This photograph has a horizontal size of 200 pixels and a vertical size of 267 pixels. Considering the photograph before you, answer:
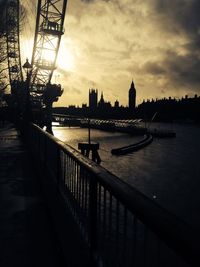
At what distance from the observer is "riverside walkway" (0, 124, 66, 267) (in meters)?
4.32

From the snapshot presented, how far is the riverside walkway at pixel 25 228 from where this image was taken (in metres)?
4.32

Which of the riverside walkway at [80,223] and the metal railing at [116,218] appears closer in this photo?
the metal railing at [116,218]

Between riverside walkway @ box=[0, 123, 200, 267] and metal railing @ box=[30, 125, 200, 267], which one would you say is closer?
metal railing @ box=[30, 125, 200, 267]

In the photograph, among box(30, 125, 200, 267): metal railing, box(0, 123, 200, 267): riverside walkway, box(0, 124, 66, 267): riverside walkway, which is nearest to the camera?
box(30, 125, 200, 267): metal railing

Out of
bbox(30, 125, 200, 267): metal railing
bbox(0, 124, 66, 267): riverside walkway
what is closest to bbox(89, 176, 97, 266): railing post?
bbox(30, 125, 200, 267): metal railing

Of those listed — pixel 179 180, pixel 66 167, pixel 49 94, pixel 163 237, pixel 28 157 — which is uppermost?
pixel 49 94

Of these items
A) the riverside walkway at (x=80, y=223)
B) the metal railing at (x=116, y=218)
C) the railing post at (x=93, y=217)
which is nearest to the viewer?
the metal railing at (x=116, y=218)

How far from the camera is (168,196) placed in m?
14.7

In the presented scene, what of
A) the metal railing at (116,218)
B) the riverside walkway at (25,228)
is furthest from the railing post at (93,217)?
the riverside walkway at (25,228)

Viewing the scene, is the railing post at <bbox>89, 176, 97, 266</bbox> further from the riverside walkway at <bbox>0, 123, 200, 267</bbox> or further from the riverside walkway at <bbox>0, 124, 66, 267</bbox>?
the riverside walkway at <bbox>0, 124, 66, 267</bbox>

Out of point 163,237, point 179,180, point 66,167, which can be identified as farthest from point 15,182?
point 179,180

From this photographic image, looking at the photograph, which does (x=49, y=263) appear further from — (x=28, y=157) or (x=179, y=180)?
(x=179, y=180)

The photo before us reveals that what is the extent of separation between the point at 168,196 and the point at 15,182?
8189 mm

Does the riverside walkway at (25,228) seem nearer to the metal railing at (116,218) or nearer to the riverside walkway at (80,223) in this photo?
the riverside walkway at (80,223)
